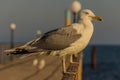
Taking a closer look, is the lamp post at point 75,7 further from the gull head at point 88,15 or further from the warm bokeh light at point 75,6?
the gull head at point 88,15

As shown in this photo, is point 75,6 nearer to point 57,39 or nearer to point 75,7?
point 75,7

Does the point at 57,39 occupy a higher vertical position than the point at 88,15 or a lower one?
lower

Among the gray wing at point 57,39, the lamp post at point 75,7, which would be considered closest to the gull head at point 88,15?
the gray wing at point 57,39

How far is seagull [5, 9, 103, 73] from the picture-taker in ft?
19.9

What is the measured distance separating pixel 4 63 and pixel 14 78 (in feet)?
18.8

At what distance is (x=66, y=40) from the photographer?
20.9ft

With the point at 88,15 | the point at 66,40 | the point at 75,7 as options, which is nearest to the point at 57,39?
the point at 66,40

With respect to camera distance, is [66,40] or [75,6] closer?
[66,40]

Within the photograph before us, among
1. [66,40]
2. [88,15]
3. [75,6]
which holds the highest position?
[75,6]

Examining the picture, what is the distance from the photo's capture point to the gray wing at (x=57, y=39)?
245 inches

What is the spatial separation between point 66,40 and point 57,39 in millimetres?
142

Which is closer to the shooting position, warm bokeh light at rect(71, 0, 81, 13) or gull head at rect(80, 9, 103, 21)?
gull head at rect(80, 9, 103, 21)

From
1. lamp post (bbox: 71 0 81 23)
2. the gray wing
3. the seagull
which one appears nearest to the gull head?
the seagull

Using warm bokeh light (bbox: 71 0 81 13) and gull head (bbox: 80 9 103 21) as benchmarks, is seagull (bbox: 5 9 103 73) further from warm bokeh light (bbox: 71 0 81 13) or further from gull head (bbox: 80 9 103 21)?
warm bokeh light (bbox: 71 0 81 13)
